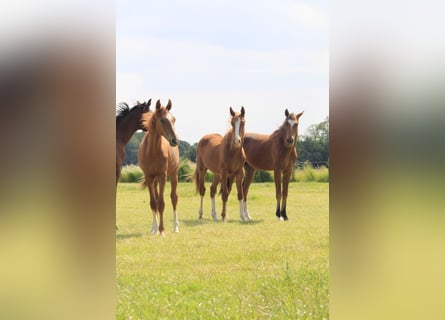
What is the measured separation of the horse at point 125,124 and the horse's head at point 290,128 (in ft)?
4.09

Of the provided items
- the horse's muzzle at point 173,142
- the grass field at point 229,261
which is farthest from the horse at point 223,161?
the horse's muzzle at point 173,142

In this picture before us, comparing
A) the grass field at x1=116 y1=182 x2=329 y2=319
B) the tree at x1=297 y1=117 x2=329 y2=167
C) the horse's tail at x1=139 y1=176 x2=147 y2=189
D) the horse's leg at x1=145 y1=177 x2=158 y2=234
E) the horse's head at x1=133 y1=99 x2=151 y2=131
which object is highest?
the horse's head at x1=133 y1=99 x2=151 y2=131

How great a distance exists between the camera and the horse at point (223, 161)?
4.88 metres

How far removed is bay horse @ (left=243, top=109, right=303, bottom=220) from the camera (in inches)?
183

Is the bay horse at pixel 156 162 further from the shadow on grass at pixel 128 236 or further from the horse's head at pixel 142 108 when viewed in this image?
the shadow on grass at pixel 128 236

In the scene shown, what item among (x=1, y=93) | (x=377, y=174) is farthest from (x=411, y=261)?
(x=1, y=93)

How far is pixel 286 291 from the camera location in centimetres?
333

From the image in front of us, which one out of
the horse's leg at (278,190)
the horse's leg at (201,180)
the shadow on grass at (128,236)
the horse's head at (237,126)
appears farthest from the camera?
the horse's leg at (201,180)

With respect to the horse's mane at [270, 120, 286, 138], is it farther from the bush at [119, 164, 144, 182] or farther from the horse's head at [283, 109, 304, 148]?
the bush at [119, 164, 144, 182]

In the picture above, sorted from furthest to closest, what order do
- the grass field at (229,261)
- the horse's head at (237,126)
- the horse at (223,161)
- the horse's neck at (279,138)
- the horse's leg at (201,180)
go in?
1. the horse's leg at (201,180)
2. the horse at (223,161)
3. the horse's neck at (279,138)
4. the horse's head at (237,126)
5. the grass field at (229,261)

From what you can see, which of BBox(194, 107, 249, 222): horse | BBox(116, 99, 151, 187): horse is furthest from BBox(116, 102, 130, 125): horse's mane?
BBox(194, 107, 249, 222): horse

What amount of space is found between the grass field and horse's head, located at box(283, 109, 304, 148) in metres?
0.43

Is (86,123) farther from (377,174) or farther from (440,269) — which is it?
(440,269)

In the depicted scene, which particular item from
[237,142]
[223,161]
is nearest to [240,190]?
[223,161]
